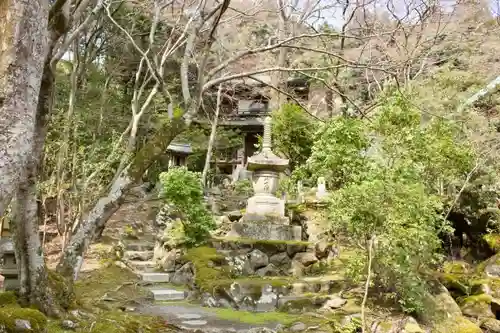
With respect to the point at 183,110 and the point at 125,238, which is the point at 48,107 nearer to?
the point at 183,110

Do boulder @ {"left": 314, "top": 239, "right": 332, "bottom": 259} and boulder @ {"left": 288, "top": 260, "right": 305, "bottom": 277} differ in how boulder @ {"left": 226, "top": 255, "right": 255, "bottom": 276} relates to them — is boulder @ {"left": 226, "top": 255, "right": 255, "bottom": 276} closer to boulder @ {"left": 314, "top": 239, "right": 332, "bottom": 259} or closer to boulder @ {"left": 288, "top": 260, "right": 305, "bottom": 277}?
boulder @ {"left": 288, "top": 260, "right": 305, "bottom": 277}

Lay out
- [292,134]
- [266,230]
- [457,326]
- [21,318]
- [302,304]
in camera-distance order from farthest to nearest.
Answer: [292,134]
[266,230]
[302,304]
[457,326]
[21,318]

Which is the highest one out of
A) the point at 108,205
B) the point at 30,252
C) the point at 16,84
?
the point at 16,84

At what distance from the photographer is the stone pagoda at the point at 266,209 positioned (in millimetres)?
11984

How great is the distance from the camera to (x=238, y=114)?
93.4 feet

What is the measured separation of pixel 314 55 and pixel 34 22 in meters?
20.3

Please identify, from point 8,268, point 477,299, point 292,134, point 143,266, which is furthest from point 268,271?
point 292,134

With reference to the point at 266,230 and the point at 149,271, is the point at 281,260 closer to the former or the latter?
the point at 266,230

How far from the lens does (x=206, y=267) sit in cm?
997

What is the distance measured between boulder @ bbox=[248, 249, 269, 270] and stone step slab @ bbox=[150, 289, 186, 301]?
192cm

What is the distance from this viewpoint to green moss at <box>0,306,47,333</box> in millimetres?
3782

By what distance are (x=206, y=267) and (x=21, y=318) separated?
6186 mm

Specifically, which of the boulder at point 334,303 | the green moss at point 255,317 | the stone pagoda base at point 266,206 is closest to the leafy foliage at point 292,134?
the stone pagoda base at point 266,206

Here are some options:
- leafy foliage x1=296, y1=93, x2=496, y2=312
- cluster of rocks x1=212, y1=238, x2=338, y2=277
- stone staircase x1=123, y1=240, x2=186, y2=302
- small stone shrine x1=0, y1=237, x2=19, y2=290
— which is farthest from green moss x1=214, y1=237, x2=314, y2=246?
small stone shrine x1=0, y1=237, x2=19, y2=290
